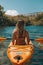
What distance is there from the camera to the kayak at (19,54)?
24.6 ft

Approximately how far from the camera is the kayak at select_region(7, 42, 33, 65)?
7489mm

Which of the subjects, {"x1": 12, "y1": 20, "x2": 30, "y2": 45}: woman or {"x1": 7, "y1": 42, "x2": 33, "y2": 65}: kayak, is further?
{"x1": 12, "y1": 20, "x2": 30, "y2": 45}: woman

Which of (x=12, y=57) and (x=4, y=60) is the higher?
(x=12, y=57)

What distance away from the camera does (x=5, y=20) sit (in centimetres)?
6347

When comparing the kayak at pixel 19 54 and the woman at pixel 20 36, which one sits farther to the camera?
the woman at pixel 20 36

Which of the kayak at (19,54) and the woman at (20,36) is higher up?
the woman at (20,36)

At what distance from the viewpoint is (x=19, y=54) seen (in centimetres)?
792

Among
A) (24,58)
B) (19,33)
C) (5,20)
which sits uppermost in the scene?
(19,33)

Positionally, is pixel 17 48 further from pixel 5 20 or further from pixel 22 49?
pixel 5 20

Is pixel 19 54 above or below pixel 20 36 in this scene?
below

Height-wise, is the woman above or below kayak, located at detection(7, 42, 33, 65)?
above

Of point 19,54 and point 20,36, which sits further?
point 20,36

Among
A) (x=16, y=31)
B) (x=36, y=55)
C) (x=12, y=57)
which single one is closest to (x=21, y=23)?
(x=16, y=31)

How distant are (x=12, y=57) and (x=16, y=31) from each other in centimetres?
155
